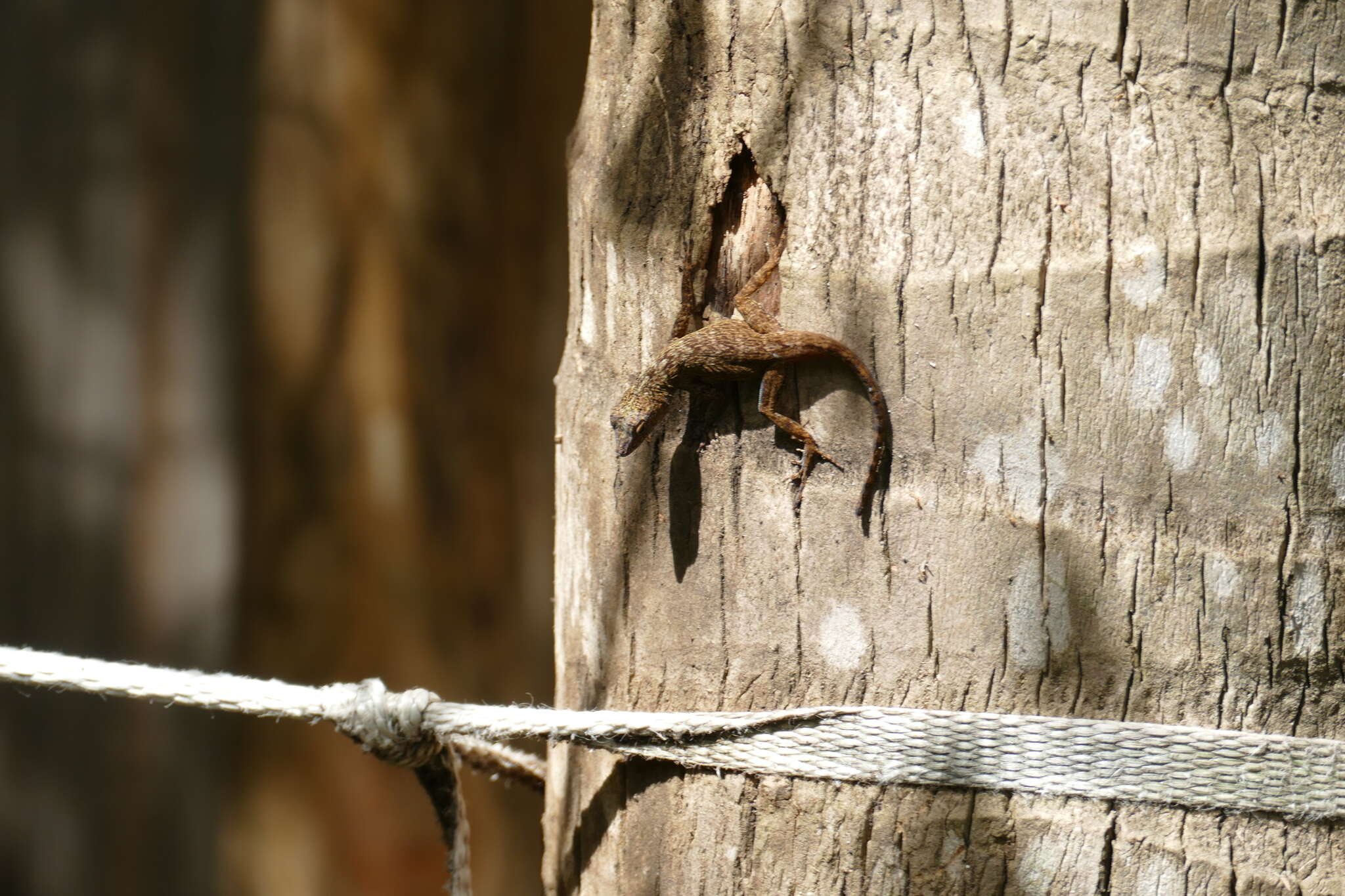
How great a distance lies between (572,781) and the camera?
139 cm

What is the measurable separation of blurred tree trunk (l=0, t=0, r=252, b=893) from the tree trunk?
2.04 metres

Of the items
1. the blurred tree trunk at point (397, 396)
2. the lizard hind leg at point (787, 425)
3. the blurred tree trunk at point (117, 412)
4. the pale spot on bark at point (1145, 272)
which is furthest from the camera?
the blurred tree trunk at point (397, 396)

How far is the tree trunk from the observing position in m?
1.00

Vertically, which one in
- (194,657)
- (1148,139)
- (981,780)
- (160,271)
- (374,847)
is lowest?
(374,847)

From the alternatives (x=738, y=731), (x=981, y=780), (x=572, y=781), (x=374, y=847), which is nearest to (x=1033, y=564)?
(x=981, y=780)

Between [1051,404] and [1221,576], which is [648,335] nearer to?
[1051,404]

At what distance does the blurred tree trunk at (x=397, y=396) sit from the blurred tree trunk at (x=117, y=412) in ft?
0.36

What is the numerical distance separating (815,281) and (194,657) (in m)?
Result: 2.29

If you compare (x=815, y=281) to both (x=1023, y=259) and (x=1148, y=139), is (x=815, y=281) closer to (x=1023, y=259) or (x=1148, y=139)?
(x=1023, y=259)

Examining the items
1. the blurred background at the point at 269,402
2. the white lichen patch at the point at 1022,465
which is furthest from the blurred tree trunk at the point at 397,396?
the white lichen patch at the point at 1022,465

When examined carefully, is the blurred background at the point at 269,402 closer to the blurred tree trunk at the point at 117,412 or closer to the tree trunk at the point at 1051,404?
the blurred tree trunk at the point at 117,412

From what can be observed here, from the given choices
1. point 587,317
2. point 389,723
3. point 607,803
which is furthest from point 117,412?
point 607,803

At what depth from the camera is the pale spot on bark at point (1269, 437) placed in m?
1.01

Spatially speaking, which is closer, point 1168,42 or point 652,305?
point 1168,42
